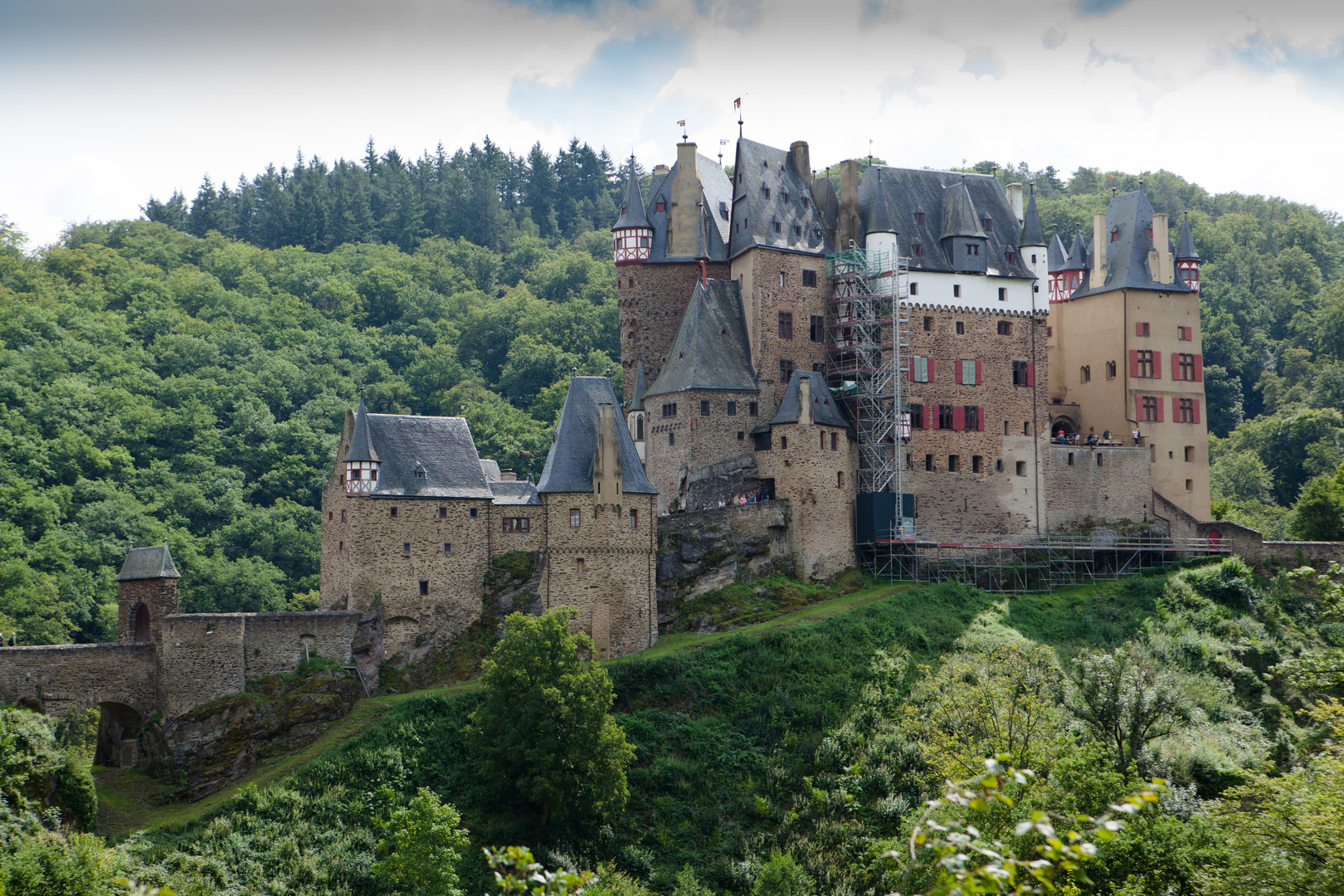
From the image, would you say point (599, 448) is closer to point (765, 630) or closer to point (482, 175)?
Answer: point (765, 630)

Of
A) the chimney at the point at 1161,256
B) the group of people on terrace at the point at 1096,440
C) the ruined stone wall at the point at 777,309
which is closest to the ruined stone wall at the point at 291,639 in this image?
the ruined stone wall at the point at 777,309

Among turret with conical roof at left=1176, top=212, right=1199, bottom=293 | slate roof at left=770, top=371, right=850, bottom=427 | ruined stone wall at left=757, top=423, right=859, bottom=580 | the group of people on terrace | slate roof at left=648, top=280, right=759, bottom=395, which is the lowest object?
ruined stone wall at left=757, top=423, right=859, bottom=580

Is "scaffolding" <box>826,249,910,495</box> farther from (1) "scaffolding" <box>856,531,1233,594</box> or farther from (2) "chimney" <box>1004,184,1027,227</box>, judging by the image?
(2) "chimney" <box>1004,184,1027,227</box>

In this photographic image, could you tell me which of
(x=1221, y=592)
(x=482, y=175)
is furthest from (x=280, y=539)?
(x=482, y=175)

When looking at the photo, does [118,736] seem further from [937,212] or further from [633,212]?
[937,212]

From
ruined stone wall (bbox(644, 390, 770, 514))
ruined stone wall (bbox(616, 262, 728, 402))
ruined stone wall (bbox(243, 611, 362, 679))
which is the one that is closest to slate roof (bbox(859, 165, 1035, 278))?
ruined stone wall (bbox(616, 262, 728, 402))

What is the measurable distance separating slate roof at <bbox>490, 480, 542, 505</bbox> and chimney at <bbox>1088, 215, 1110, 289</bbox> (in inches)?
1212

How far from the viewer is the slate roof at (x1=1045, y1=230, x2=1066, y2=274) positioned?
69312 millimetres

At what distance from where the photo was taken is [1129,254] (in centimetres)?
6631

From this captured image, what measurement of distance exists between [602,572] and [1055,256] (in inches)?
1259

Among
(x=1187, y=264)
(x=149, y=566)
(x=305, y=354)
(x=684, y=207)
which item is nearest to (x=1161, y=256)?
(x=1187, y=264)

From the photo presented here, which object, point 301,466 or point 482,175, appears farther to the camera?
point 482,175

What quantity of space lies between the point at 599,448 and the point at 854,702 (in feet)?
43.0

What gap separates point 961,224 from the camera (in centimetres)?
6356
